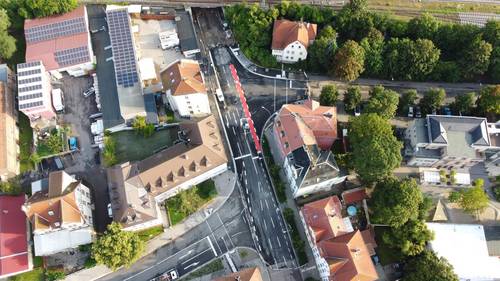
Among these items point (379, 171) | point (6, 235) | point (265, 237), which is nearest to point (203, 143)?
point (265, 237)

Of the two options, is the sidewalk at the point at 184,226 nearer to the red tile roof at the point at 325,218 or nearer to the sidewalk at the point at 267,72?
the red tile roof at the point at 325,218

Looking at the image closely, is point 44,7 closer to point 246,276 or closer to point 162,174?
point 162,174

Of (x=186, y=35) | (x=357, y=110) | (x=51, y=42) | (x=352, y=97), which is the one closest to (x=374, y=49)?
(x=352, y=97)

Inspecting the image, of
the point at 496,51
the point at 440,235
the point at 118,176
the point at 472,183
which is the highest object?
the point at 496,51

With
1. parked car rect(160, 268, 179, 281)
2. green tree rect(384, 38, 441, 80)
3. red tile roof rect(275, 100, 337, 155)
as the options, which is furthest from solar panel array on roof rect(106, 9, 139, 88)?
green tree rect(384, 38, 441, 80)

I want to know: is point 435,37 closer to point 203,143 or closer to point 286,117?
point 286,117

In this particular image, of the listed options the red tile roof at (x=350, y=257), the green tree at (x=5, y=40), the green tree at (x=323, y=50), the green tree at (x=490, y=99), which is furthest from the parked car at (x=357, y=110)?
the green tree at (x=5, y=40)
